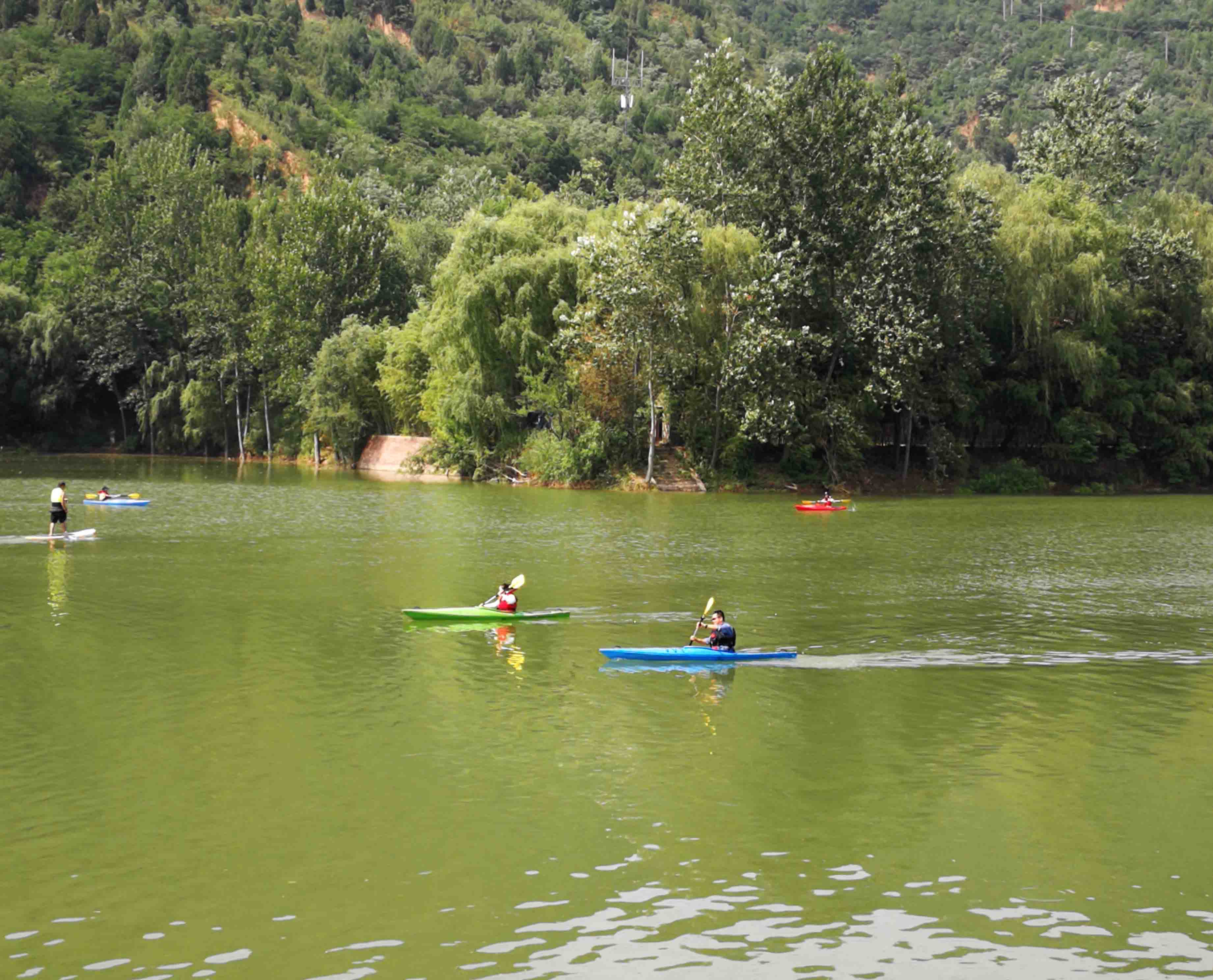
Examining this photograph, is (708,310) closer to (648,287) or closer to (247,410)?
(648,287)

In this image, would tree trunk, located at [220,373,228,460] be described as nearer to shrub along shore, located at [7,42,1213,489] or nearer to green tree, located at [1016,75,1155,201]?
shrub along shore, located at [7,42,1213,489]

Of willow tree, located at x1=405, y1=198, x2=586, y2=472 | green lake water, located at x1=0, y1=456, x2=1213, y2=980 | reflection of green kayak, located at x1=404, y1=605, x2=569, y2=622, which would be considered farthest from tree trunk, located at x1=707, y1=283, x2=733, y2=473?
reflection of green kayak, located at x1=404, y1=605, x2=569, y2=622

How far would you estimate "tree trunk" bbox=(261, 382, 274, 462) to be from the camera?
95.0 metres

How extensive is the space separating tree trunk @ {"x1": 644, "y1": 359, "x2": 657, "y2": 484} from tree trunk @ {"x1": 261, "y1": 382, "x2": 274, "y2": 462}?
121 ft

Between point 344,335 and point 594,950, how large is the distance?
79482 millimetres

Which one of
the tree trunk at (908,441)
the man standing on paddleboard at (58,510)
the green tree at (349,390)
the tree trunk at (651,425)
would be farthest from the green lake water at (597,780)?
the green tree at (349,390)

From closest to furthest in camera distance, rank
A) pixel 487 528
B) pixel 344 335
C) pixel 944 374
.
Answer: pixel 487 528
pixel 944 374
pixel 344 335

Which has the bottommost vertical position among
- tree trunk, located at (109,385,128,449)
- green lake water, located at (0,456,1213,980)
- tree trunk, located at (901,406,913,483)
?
green lake water, located at (0,456,1213,980)

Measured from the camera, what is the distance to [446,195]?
117 meters

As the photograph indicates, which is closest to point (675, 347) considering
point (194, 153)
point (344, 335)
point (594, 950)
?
point (344, 335)

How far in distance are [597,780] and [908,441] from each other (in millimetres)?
58232

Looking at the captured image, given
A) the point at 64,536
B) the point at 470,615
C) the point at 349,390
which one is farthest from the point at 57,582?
the point at 349,390

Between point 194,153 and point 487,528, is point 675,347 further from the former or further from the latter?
point 194,153

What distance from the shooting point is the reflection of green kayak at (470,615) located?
87.0 ft
